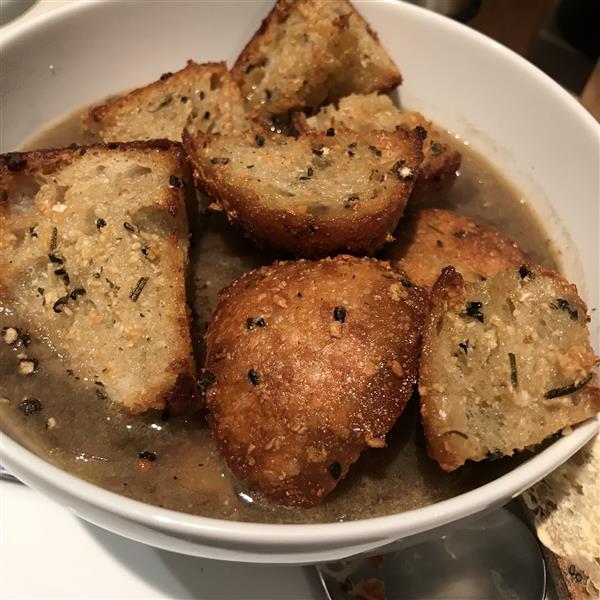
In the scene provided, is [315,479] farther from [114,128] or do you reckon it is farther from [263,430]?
[114,128]

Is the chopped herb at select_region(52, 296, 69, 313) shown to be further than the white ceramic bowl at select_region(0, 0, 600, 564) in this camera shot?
No

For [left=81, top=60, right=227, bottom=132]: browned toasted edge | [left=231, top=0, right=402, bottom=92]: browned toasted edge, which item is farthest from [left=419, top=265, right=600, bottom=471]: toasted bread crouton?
[left=81, top=60, right=227, bottom=132]: browned toasted edge


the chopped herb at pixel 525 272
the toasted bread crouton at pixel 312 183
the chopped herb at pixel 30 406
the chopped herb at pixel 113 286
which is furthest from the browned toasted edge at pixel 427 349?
the chopped herb at pixel 30 406

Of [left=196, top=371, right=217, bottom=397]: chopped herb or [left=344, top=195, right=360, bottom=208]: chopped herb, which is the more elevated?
[left=344, top=195, right=360, bottom=208]: chopped herb

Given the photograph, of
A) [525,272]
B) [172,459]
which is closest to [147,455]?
[172,459]

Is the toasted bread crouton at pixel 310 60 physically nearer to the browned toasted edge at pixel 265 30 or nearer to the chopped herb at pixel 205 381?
the browned toasted edge at pixel 265 30

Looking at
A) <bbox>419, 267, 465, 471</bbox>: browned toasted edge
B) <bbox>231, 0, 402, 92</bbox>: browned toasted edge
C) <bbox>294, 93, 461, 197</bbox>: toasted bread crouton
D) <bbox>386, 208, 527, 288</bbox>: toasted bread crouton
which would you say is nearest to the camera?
<bbox>419, 267, 465, 471</bbox>: browned toasted edge

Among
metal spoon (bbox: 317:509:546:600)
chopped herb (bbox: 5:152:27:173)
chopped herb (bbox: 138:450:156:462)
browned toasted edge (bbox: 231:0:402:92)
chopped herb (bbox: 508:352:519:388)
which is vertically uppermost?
browned toasted edge (bbox: 231:0:402:92)

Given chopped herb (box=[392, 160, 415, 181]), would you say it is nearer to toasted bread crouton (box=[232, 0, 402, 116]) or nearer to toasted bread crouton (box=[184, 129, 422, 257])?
toasted bread crouton (box=[184, 129, 422, 257])
